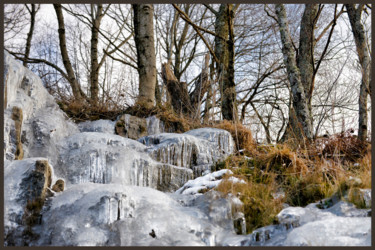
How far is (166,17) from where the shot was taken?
13.7 metres

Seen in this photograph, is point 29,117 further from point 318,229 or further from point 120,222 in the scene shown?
point 318,229

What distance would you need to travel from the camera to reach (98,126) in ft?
19.1

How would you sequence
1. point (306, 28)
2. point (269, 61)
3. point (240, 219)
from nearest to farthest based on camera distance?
point (240, 219)
point (306, 28)
point (269, 61)

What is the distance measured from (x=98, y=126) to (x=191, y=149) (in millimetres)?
1803

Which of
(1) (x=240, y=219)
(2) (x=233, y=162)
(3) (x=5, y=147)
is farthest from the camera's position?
(2) (x=233, y=162)

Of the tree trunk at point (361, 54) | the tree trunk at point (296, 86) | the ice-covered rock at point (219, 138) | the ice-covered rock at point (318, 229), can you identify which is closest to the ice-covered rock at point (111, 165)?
the ice-covered rock at point (219, 138)

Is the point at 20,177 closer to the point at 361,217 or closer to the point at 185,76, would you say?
the point at 361,217

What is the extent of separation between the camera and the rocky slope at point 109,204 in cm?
259

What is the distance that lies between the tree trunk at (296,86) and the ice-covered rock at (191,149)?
4.11 ft

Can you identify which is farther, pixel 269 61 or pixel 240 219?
pixel 269 61

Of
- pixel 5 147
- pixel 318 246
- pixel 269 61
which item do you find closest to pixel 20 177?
pixel 5 147

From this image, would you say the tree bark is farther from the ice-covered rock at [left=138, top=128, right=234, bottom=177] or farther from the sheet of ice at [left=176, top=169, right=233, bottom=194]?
the sheet of ice at [left=176, top=169, right=233, bottom=194]

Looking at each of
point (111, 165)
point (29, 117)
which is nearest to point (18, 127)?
point (29, 117)

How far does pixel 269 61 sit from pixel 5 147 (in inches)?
377
